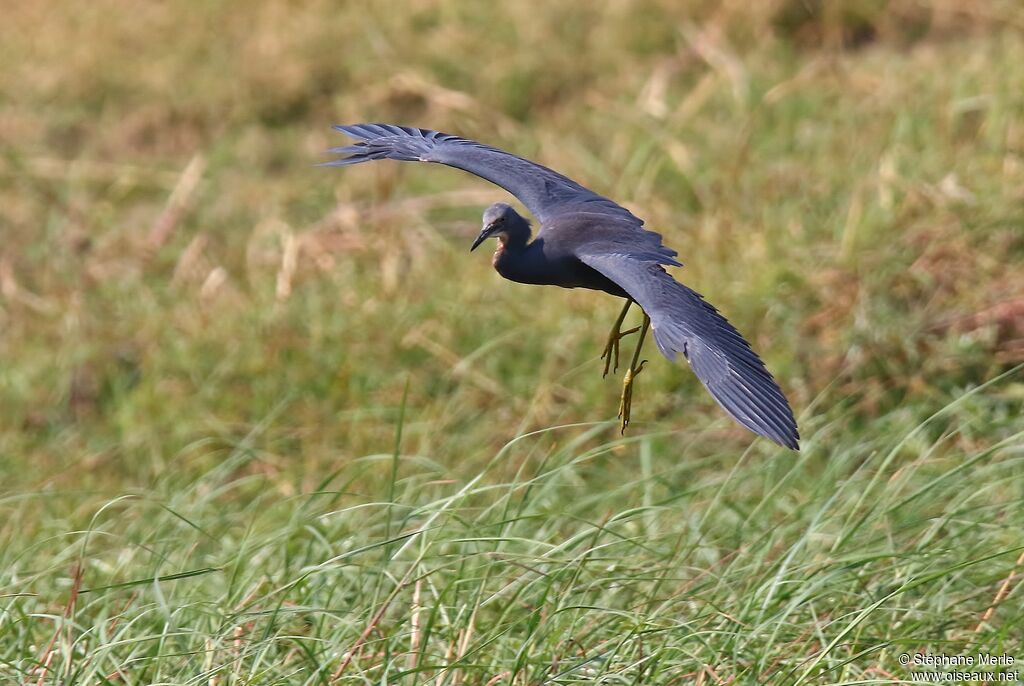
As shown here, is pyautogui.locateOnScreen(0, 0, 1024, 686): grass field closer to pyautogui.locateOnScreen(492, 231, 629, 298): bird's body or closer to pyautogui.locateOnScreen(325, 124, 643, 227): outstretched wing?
pyautogui.locateOnScreen(492, 231, 629, 298): bird's body

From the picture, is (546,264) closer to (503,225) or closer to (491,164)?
(503,225)

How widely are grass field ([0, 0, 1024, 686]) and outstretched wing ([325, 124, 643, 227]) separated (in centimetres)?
56

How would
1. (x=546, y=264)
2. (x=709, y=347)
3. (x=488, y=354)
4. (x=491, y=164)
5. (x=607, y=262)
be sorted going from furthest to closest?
(x=488, y=354), (x=491, y=164), (x=546, y=264), (x=607, y=262), (x=709, y=347)

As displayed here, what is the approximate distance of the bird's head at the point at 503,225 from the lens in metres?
3.44

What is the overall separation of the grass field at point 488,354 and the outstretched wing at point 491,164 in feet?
1.82

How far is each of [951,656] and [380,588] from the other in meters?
1.23

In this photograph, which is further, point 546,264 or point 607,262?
point 546,264

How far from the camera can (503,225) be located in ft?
11.4

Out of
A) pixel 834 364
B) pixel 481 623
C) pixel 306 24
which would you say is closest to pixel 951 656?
pixel 481 623

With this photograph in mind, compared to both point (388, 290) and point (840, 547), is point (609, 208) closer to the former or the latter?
point (840, 547)

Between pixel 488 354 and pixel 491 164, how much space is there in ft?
6.29

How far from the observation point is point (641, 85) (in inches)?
301

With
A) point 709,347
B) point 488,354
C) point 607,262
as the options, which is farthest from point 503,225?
point 488,354

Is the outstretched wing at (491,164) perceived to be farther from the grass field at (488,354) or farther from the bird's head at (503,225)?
the grass field at (488,354)
